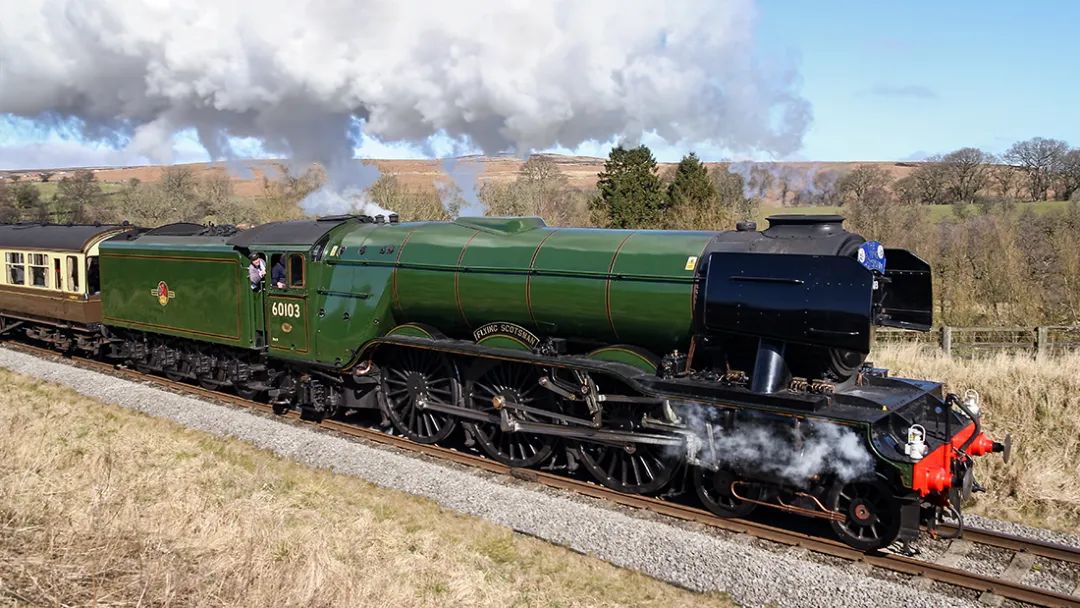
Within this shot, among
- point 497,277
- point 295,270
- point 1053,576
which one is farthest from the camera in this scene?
point 295,270

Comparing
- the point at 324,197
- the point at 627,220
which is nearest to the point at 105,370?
the point at 324,197

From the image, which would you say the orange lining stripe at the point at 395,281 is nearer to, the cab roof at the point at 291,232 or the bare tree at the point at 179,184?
the cab roof at the point at 291,232

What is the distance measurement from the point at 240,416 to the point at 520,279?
18.5ft

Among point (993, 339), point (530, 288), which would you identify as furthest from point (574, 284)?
point (993, 339)

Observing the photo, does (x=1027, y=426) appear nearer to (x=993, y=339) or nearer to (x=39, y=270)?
(x=993, y=339)

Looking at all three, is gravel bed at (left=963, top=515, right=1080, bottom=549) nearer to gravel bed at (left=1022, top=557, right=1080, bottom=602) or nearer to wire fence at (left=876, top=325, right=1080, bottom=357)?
gravel bed at (left=1022, top=557, right=1080, bottom=602)

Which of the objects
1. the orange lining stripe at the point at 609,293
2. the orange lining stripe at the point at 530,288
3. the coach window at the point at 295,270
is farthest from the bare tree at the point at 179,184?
the orange lining stripe at the point at 609,293

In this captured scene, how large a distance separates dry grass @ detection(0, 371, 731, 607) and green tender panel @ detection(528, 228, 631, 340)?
8.05 feet

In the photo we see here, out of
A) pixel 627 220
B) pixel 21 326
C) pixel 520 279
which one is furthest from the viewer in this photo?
pixel 627 220

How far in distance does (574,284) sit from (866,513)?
3783 millimetres

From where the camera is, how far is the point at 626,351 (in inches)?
351

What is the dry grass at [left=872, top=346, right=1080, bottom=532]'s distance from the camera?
29.6 feet

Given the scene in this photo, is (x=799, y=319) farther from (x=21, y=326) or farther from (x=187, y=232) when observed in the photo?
(x=21, y=326)

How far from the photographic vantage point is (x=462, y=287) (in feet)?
33.1
